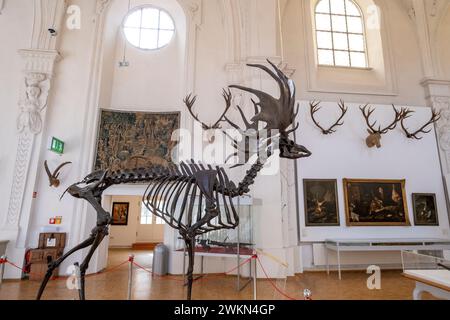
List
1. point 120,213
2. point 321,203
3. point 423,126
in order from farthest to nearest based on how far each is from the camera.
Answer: point 120,213, point 423,126, point 321,203

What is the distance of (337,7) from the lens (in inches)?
416

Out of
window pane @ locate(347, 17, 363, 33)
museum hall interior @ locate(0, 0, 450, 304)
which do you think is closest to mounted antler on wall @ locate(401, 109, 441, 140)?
museum hall interior @ locate(0, 0, 450, 304)

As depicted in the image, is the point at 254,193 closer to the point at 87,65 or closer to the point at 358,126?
the point at 358,126

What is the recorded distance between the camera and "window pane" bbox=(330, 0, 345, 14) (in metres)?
10.5

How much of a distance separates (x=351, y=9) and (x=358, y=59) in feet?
6.89

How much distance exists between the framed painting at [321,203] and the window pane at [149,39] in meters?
6.83

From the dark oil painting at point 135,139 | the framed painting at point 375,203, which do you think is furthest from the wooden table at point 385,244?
the dark oil painting at point 135,139

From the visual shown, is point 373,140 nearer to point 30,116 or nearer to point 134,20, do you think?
point 134,20

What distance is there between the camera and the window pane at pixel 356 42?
10406mm

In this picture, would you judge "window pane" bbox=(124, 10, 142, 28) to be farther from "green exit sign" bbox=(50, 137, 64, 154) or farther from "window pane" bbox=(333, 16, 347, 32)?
"window pane" bbox=(333, 16, 347, 32)

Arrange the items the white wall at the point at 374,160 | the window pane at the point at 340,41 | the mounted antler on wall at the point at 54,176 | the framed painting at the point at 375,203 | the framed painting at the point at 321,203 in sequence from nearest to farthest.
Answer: the mounted antler on wall at the point at 54,176, the framed painting at the point at 321,203, the framed painting at the point at 375,203, the white wall at the point at 374,160, the window pane at the point at 340,41

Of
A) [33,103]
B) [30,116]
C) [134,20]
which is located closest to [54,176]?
[30,116]

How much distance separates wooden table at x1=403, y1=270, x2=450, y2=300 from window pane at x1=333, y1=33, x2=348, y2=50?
901cm

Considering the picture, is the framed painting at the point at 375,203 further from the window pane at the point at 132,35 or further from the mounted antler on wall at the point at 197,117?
the window pane at the point at 132,35
